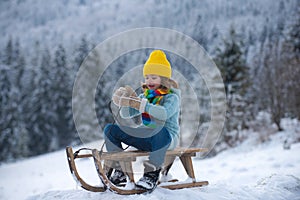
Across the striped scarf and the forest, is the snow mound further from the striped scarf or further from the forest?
the forest

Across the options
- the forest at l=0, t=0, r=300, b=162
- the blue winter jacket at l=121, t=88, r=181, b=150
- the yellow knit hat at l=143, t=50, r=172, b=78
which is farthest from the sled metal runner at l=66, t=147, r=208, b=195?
the forest at l=0, t=0, r=300, b=162

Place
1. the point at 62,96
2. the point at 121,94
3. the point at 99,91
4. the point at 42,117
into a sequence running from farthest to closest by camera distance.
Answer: the point at 62,96
the point at 42,117
the point at 99,91
the point at 121,94

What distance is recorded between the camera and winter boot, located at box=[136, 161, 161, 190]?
10.2ft

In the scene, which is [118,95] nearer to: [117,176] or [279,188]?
[117,176]

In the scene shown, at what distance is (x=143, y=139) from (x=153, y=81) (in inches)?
25.3

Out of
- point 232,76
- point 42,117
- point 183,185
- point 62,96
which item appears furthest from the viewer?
point 62,96

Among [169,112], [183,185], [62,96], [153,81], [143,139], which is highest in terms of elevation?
[62,96]

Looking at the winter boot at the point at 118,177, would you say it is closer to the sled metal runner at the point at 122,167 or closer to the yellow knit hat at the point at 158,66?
the sled metal runner at the point at 122,167

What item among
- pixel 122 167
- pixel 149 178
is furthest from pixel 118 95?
pixel 149 178

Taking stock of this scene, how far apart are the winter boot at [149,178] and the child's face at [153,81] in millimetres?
805

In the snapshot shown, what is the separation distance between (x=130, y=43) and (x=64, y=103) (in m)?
28.3

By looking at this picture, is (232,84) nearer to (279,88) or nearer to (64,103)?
(279,88)

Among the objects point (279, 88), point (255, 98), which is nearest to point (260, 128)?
point (279, 88)

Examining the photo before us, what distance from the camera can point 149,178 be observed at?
316 centimetres
